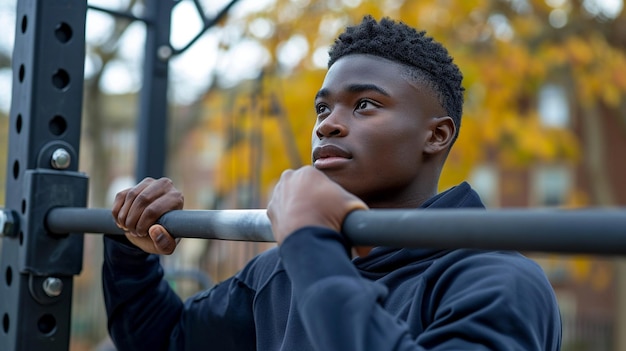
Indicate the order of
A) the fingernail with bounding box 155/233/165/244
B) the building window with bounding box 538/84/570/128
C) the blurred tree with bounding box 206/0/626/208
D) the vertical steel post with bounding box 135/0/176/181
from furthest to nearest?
the building window with bounding box 538/84/570/128, the blurred tree with bounding box 206/0/626/208, the vertical steel post with bounding box 135/0/176/181, the fingernail with bounding box 155/233/165/244

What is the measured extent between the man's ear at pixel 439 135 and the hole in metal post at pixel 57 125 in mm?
837

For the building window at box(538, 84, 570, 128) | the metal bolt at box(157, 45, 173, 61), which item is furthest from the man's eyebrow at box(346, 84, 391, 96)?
the building window at box(538, 84, 570, 128)

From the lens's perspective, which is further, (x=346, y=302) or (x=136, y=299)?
(x=136, y=299)

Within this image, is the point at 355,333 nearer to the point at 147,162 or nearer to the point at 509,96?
the point at 147,162

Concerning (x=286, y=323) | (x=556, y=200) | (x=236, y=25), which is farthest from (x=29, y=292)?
(x=556, y=200)

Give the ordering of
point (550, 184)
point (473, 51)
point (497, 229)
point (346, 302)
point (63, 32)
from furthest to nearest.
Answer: point (550, 184) → point (473, 51) → point (63, 32) → point (346, 302) → point (497, 229)

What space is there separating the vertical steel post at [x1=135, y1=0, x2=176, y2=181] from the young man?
22.2 inches

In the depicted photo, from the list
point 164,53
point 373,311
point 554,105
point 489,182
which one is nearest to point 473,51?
point 164,53

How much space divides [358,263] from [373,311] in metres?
0.49

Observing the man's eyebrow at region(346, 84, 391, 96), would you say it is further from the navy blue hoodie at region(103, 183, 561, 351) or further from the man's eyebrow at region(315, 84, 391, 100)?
the navy blue hoodie at region(103, 183, 561, 351)

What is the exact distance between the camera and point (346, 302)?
1223 millimetres

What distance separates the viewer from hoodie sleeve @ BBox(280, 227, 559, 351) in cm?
122

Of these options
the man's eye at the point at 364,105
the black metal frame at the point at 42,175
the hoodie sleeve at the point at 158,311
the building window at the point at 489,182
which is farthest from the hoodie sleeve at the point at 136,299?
the building window at the point at 489,182

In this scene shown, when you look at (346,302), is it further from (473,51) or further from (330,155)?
(473,51)
